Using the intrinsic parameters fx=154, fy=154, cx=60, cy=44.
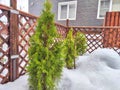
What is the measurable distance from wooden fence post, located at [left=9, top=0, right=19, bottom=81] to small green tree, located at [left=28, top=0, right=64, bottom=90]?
0.54 m

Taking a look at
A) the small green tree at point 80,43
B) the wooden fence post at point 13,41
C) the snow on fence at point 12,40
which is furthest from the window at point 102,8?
the wooden fence post at point 13,41

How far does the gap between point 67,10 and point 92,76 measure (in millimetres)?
8108

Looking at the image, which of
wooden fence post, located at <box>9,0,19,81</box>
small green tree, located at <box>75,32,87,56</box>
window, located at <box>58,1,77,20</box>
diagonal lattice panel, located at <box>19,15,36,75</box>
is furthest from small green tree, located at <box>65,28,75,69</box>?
window, located at <box>58,1,77,20</box>

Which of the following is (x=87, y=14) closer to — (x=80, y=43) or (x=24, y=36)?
(x=80, y=43)

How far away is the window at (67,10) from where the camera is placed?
10.4m

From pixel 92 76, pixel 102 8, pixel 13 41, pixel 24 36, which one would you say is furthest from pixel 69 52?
pixel 102 8

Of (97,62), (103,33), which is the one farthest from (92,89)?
(103,33)

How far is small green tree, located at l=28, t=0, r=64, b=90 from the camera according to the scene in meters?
2.14

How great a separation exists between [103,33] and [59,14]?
5.51m

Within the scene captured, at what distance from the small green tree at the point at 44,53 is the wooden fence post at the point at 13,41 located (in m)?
0.54

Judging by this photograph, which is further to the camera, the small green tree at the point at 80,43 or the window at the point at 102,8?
the window at the point at 102,8

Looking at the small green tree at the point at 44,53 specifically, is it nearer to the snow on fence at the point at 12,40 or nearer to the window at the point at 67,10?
the snow on fence at the point at 12,40

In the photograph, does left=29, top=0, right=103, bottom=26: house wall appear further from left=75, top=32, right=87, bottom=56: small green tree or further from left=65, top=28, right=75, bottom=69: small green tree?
left=65, top=28, right=75, bottom=69: small green tree

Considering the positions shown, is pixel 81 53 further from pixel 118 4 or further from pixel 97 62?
pixel 118 4
